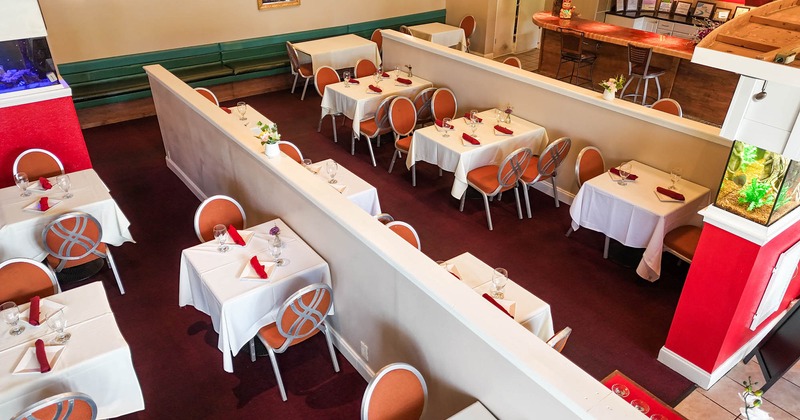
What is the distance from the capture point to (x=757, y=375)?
12.8ft

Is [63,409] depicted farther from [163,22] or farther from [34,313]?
[163,22]

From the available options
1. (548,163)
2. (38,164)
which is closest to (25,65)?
(38,164)

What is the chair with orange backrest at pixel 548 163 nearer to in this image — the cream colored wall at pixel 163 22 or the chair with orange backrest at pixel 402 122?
the chair with orange backrest at pixel 402 122

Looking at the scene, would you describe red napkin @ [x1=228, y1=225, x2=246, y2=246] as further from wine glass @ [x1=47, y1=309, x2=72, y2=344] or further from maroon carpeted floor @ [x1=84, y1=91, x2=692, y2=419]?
wine glass @ [x1=47, y1=309, x2=72, y2=344]

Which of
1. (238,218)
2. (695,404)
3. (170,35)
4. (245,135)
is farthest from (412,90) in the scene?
(695,404)

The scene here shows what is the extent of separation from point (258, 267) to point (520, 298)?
66.8 inches

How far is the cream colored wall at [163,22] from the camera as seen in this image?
787 cm

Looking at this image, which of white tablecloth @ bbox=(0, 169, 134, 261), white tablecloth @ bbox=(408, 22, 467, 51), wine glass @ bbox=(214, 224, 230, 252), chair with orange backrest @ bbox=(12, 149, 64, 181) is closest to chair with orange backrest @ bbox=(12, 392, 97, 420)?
wine glass @ bbox=(214, 224, 230, 252)

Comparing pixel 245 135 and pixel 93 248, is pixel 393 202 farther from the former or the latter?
pixel 93 248

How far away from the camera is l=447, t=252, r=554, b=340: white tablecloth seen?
3.39 meters

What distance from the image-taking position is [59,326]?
3176mm

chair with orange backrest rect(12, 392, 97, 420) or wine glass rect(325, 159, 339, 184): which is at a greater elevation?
wine glass rect(325, 159, 339, 184)

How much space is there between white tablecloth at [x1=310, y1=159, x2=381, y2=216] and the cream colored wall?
17.0 ft

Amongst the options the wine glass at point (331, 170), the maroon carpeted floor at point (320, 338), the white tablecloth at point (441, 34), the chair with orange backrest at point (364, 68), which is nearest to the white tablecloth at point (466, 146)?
the maroon carpeted floor at point (320, 338)
